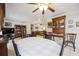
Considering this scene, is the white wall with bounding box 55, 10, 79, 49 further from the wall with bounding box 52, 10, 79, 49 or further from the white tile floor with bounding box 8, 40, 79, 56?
the white tile floor with bounding box 8, 40, 79, 56

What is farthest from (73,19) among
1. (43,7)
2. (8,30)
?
(8,30)

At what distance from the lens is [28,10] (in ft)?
7.29

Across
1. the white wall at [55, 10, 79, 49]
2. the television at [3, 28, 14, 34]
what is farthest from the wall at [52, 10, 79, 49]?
the television at [3, 28, 14, 34]

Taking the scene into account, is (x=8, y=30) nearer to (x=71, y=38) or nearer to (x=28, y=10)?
(x=28, y=10)

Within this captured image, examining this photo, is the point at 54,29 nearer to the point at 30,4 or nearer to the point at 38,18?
the point at 38,18

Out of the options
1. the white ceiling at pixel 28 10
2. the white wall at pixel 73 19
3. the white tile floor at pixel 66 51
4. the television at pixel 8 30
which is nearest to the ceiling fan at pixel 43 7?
the white ceiling at pixel 28 10

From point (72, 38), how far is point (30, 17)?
0.73 metres

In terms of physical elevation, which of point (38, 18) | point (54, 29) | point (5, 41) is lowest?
point (5, 41)

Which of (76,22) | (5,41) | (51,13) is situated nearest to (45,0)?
(51,13)

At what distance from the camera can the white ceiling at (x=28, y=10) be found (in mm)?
2212

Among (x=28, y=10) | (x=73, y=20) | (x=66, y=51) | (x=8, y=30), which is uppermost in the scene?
(x=28, y=10)

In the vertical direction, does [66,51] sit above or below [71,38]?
below

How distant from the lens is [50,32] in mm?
2230

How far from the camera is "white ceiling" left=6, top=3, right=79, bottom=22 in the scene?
87.1 inches
